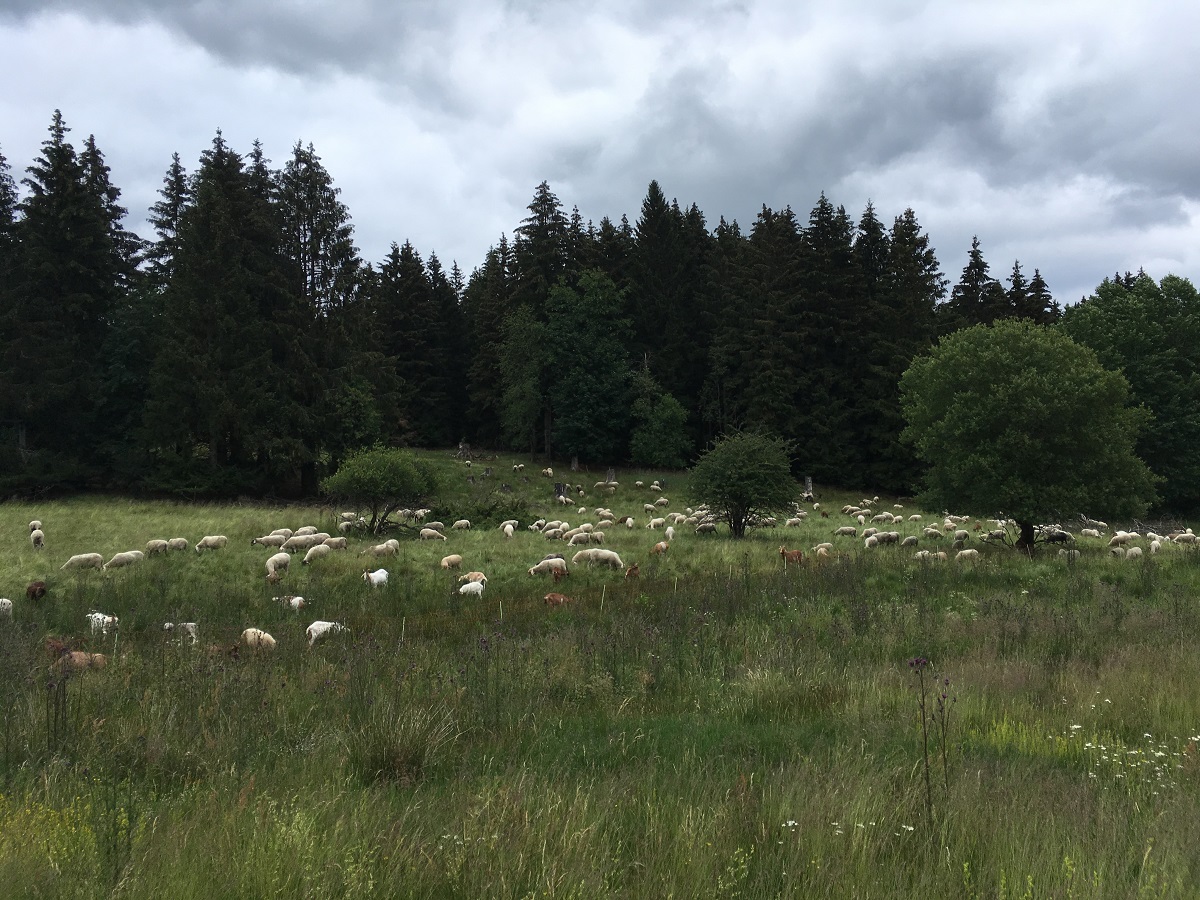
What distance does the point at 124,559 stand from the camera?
1567cm

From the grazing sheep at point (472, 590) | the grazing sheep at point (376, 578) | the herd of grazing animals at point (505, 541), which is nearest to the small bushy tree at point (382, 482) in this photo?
the herd of grazing animals at point (505, 541)

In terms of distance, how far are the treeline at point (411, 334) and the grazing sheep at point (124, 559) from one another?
14744 mm

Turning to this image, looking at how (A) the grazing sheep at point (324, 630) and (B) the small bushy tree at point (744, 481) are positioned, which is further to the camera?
(B) the small bushy tree at point (744, 481)

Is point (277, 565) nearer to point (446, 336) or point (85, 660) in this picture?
point (85, 660)

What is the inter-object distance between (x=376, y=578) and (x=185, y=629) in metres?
5.38

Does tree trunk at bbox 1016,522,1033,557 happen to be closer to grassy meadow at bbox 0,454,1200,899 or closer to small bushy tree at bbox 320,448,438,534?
grassy meadow at bbox 0,454,1200,899

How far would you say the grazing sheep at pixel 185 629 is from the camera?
843 centimetres

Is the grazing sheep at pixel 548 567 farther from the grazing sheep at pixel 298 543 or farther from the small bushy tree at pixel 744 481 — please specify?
the small bushy tree at pixel 744 481

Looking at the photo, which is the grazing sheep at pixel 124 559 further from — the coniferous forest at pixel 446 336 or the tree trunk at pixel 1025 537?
the tree trunk at pixel 1025 537

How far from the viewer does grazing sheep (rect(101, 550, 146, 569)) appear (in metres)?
15.4

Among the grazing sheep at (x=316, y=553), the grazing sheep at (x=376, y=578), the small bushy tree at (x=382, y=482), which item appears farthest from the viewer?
the small bushy tree at (x=382, y=482)

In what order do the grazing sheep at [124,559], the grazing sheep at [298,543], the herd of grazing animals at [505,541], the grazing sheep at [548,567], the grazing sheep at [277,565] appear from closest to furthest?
the herd of grazing animals at [505,541] → the grazing sheep at [277,565] → the grazing sheep at [548,567] → the grazing sheep at [124,559] → the grazing sheep at [298,543]

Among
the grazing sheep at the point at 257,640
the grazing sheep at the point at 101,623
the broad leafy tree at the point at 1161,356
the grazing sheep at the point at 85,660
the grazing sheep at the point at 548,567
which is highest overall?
the broad leafy tree at the point at 1161,356

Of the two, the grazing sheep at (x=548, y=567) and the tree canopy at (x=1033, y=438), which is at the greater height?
the tree canopy at (x=1033, y=438)
